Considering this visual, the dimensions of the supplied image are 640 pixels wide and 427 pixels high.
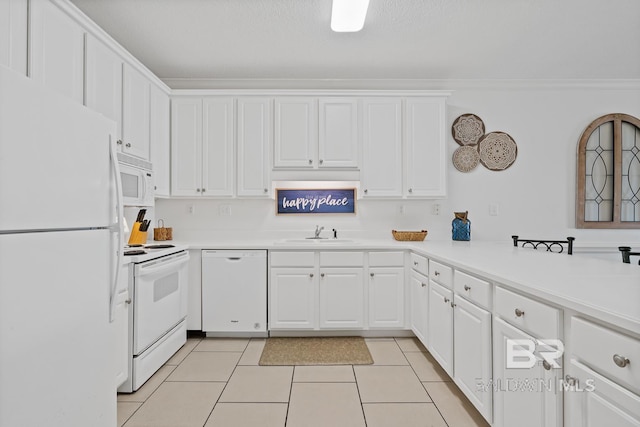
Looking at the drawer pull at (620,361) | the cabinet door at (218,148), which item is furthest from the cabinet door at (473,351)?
the cabinet door at (218,148)

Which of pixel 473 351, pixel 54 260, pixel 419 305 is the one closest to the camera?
pixel 54 260

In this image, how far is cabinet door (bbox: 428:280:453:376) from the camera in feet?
7.23

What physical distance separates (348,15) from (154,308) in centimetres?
247

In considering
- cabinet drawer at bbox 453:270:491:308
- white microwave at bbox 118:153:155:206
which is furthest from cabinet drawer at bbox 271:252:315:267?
cabinet drawer at bbox 453:270:491:308

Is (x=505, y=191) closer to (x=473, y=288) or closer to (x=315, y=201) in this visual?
(x=315, y=201)

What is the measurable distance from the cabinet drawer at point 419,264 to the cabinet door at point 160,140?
244 centimetres

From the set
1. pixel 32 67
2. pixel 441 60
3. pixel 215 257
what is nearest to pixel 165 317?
pixel 215 257

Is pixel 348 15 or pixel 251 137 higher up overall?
pixel 348 15

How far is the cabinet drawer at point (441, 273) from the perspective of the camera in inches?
88.0

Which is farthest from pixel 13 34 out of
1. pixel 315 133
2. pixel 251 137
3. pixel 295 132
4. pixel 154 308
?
pixel 315 133

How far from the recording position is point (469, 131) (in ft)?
12.3

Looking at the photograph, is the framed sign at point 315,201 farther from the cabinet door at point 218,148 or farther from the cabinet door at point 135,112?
the cabinet door at point 135,112

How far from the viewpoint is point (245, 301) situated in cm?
317

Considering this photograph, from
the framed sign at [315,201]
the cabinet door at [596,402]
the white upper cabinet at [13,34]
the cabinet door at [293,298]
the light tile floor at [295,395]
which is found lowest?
the light tile floor at [295,395]
